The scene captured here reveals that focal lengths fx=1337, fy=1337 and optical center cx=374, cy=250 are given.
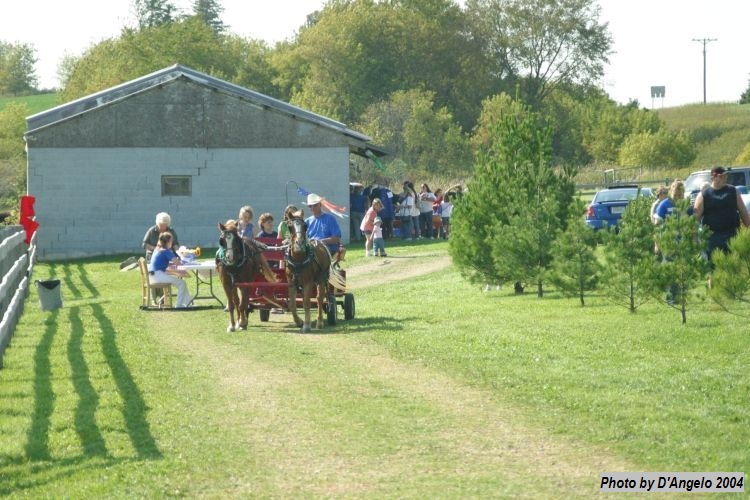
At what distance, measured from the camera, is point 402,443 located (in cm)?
1004

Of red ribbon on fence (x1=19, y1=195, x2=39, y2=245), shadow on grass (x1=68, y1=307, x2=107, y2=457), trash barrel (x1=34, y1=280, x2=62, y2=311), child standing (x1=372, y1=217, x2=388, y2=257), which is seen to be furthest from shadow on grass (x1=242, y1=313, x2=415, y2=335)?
child standing (x1=372, y1=217, x2=388, y2=257)

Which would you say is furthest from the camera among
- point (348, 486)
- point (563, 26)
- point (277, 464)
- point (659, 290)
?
point (563, 26)

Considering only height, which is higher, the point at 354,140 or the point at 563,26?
the point at 563,26

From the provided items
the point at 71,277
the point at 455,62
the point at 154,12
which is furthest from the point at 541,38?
the point at 71,277

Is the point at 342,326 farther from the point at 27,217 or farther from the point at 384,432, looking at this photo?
the point at 27,217

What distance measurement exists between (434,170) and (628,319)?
200 ft

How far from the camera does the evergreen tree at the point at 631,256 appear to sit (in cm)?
1689

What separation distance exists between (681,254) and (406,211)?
2394 centimetres

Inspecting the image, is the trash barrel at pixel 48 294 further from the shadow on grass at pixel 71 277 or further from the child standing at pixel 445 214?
the child standing at pixel 445 214

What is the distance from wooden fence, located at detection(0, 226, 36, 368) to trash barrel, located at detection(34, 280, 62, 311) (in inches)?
13.3

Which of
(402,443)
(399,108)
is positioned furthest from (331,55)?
(402,443)

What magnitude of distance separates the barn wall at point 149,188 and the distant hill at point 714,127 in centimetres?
3989

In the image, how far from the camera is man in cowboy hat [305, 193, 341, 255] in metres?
19.0

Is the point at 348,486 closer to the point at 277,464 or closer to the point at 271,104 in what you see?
the point at 277,464
